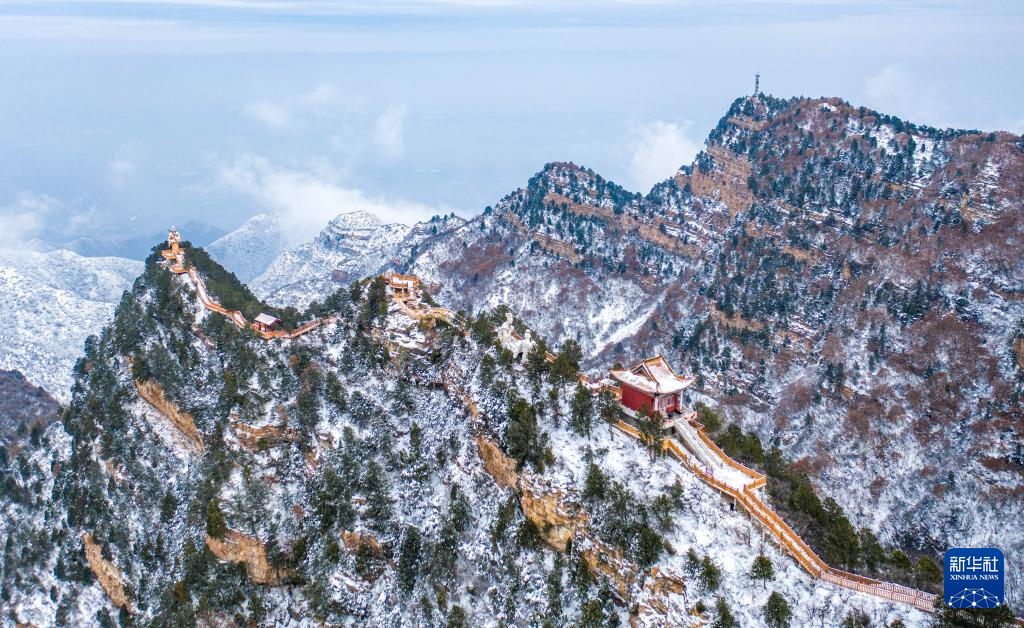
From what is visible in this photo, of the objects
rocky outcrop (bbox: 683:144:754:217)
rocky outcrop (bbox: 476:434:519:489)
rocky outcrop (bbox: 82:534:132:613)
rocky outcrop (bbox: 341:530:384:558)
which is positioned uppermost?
rocky outcrop (bbox: 683:144:754:217)

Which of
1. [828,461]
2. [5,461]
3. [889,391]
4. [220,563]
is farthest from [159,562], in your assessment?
[889,391]

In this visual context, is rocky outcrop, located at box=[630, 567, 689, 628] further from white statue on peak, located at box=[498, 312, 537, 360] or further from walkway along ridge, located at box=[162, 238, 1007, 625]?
white statue on peak, located at box=[498, 312, 537, 360]

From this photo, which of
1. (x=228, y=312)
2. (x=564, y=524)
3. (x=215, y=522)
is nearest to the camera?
(x=564, y=524)

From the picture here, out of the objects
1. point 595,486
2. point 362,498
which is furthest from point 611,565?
point 362,498

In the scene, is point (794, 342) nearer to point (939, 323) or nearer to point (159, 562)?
point (939, 323)

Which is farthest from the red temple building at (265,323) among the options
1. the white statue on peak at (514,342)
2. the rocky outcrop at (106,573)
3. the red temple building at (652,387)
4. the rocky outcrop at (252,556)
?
the red temple building at (652,387)

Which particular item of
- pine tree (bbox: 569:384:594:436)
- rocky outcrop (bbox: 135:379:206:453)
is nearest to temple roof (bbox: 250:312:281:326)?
rocky outcrop (bbox: 135:379:206:453)

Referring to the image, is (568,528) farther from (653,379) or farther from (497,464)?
(653,379)
